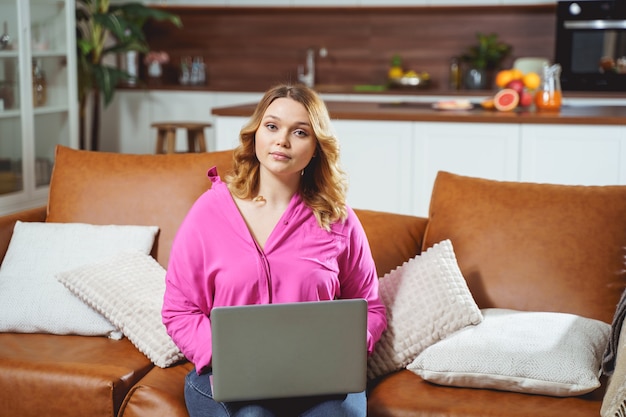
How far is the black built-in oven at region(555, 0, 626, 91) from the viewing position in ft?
20.2

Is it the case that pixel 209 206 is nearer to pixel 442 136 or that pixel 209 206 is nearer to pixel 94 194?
pixel 94 194

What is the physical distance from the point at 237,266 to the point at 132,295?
20.7 inches

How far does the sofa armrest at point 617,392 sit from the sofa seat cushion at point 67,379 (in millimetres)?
1139

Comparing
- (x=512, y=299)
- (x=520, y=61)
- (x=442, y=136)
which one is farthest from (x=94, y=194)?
(x=520, y=61)

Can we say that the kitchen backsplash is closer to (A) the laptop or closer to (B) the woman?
(B) the woman

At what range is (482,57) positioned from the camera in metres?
6.71

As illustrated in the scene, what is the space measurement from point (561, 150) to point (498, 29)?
285 centimetres

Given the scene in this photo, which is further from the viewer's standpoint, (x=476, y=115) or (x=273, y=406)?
(x=476, y=115)

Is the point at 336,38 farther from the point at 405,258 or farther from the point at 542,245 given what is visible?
the point at 542,245

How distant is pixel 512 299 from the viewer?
246cm

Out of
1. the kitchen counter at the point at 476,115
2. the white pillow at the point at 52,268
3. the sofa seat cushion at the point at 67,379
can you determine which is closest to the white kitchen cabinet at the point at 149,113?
the kitchen counter at the point at 476,115

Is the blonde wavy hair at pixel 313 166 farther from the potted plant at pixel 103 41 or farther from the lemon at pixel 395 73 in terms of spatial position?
the lemon at pixel 395 73

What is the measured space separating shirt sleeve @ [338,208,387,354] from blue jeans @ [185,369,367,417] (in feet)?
0.85

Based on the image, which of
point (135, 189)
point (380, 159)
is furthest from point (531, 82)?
point (135, 189)
